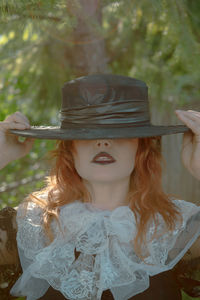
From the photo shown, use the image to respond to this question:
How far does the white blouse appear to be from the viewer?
1.39 m

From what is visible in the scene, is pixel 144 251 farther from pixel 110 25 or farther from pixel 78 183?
pixel 110 25

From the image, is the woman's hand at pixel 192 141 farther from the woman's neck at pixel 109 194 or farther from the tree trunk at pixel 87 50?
the tree trunk at pixel 87 50

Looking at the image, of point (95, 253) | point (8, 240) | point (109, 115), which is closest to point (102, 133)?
point (109, 115)

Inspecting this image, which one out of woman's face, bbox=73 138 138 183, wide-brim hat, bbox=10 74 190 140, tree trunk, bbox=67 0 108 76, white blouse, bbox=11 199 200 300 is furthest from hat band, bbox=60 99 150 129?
tree trunk, bbox=67 0 108 76

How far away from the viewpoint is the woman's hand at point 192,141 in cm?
141

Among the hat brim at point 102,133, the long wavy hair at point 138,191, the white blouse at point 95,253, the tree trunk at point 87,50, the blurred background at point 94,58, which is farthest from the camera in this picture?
the tree trunk at point 87,50

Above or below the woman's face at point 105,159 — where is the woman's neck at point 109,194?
below

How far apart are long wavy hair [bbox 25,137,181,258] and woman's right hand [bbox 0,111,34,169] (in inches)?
5.8

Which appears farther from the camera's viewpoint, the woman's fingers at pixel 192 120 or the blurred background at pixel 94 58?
the blurred background at pixel 94 58

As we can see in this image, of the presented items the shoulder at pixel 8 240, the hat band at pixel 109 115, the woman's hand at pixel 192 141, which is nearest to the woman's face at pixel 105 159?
the hat band at pixel 109 115

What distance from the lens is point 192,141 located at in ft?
4.94

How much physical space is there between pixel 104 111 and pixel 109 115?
0.02 metres

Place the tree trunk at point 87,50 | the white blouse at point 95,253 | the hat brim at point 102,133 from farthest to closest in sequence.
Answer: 1. the tree trunk at point 87,50
2. the white blouse at point 95,253
3. the hat brim at point 102,133

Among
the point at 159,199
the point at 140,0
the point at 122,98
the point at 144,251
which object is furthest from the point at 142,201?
the point at 140,0
